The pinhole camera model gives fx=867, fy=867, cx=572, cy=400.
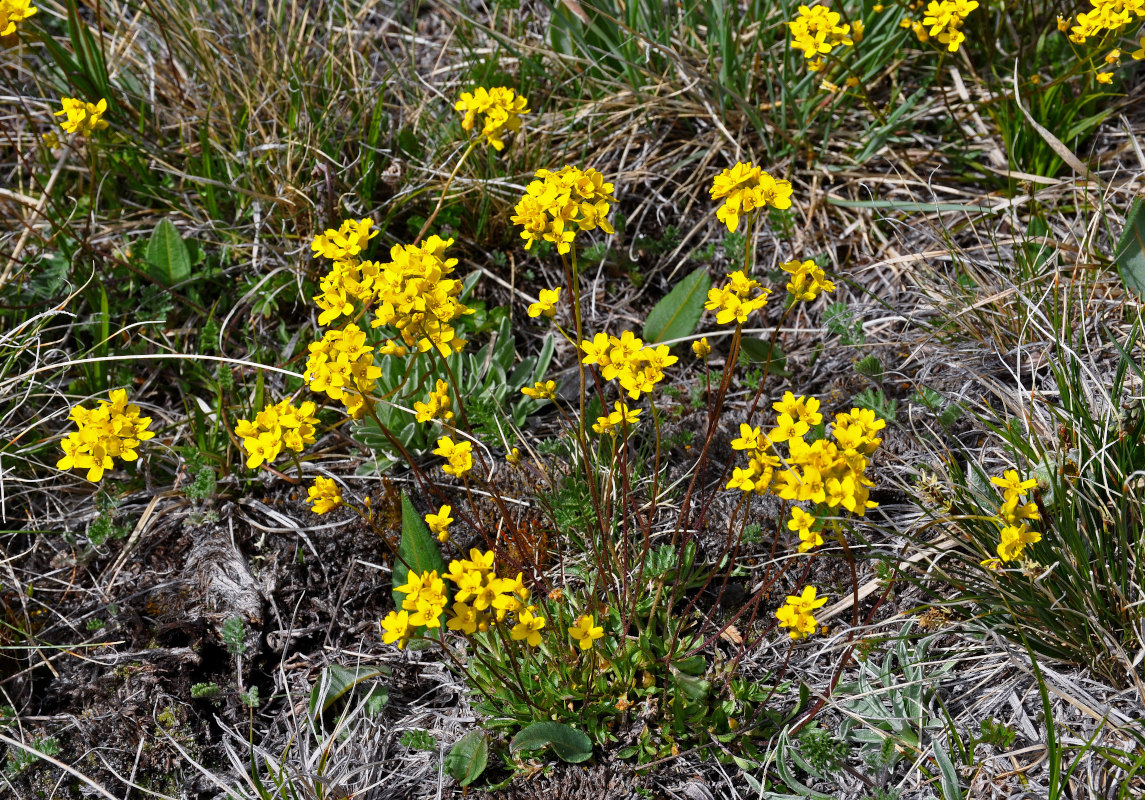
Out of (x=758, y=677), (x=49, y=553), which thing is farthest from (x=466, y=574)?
(x=49, y=553)

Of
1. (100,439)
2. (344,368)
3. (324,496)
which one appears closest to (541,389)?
(344,368)

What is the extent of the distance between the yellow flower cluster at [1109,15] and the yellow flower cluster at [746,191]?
4.91 feet

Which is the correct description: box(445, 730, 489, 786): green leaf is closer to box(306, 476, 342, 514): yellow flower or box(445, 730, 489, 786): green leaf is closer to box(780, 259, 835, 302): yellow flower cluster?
box(306, 476, 342, 514): yellow flower

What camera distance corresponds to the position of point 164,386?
10.3 feet

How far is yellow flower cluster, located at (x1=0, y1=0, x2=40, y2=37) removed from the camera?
2.66 meters

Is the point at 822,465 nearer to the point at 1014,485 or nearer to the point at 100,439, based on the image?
the point at 1014,485

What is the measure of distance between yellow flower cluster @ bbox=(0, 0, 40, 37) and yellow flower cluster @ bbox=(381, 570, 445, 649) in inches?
88.2

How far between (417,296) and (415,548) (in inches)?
30.4

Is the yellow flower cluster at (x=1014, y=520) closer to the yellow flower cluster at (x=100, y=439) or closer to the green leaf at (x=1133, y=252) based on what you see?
the green leaf at (x=1133, y=252)

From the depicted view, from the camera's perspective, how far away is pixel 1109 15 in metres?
2.71

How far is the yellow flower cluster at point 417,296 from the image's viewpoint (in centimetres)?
210

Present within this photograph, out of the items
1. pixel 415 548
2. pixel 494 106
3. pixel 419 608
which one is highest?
pixel 494 106

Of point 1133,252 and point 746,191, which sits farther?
point 1133,252

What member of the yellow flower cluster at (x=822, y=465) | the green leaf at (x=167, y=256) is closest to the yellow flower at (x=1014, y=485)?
the yellow flower cluster at (x=822, y=465)
